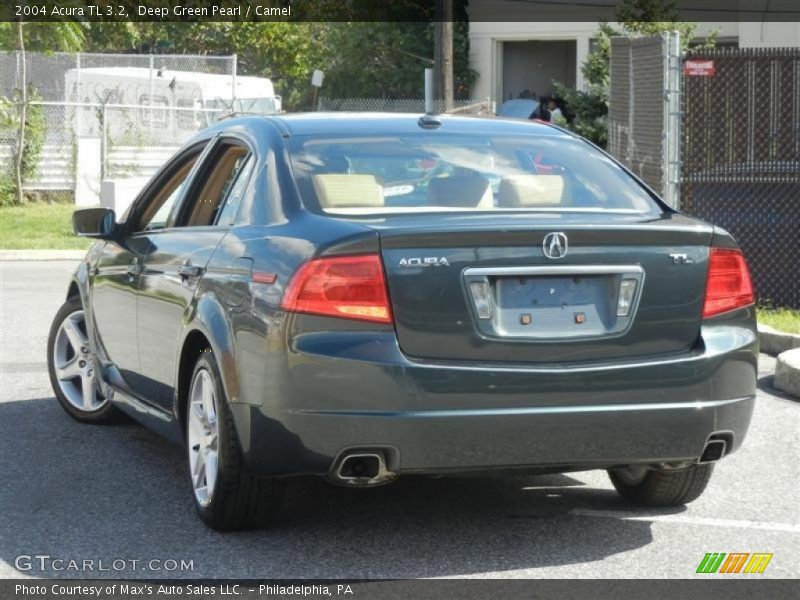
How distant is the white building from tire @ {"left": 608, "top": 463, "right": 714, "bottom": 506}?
30.8 metres

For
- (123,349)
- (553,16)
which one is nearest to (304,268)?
(123,349)

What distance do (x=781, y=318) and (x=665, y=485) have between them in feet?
20.2

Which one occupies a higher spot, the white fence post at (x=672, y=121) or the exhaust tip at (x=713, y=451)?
the white fence post at (x=672, y=121)

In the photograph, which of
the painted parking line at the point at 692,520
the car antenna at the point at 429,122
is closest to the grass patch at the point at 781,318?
the painted parking line at the point at 692,520

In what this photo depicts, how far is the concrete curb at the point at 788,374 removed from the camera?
9227mm

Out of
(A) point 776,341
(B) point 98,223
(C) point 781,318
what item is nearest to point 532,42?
(C) point 781,318

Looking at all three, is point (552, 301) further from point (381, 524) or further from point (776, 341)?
point (776, 341)

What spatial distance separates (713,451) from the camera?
→ 5.49 metres

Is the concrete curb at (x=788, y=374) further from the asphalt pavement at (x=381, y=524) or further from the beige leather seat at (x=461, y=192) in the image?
the beige leather seat at (x=461, y=192)

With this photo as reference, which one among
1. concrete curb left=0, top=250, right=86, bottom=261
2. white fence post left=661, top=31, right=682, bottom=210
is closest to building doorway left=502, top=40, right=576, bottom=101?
concrete curb left=0, top=250, right=86, bottom=261

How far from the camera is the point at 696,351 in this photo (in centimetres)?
538

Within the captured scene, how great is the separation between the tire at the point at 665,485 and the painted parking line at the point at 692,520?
100mm

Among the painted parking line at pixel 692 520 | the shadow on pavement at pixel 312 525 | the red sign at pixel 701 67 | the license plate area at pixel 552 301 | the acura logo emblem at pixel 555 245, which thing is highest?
the red sign at pixel 701 67

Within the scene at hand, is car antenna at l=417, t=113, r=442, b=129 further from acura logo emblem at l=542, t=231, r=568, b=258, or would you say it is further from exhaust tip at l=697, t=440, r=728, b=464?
exhaust tip at l=697, t=440, r=728, b=464
